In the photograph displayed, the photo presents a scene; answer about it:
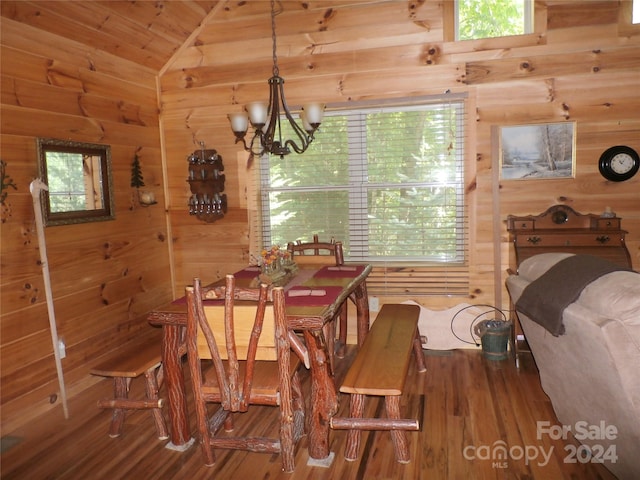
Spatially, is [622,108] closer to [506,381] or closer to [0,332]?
[506,381]

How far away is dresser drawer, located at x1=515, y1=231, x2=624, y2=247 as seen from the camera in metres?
3.52

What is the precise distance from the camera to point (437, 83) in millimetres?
3959

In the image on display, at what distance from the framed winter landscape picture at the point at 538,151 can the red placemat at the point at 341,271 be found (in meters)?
1.43

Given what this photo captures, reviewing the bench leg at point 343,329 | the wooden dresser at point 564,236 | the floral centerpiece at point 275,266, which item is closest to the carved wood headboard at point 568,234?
the wooden dresser at point 564,236

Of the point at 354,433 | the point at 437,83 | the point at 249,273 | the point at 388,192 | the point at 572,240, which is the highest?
the point at 437,83

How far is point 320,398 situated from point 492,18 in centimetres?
320

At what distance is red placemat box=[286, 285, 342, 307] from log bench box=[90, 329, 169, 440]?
0.85 m

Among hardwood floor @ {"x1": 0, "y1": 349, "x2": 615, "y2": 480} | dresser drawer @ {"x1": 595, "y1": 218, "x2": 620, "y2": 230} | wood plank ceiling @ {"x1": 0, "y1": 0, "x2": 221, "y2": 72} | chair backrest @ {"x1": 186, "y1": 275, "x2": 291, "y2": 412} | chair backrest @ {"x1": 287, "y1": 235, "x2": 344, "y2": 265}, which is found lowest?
hardwood floor @ {"x1": 0, "y1": 349, "x2": 615, "y2": 480}

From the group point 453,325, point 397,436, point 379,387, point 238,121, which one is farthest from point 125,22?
point 453,325

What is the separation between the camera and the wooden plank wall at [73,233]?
3.00 meters

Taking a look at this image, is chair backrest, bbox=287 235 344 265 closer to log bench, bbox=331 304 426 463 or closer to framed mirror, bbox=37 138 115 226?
log bench, bbox=331 304 426 463

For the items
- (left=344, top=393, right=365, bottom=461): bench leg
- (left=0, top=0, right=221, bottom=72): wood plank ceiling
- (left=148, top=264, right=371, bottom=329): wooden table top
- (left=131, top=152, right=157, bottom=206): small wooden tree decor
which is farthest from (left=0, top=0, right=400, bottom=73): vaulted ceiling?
(left=344, top=393, right=365, bottom=461): bench leg

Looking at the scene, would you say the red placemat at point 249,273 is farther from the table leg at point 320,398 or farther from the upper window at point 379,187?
the table leg at point 320,398

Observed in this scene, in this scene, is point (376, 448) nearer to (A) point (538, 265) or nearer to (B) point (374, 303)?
(A) point (538, 265)
